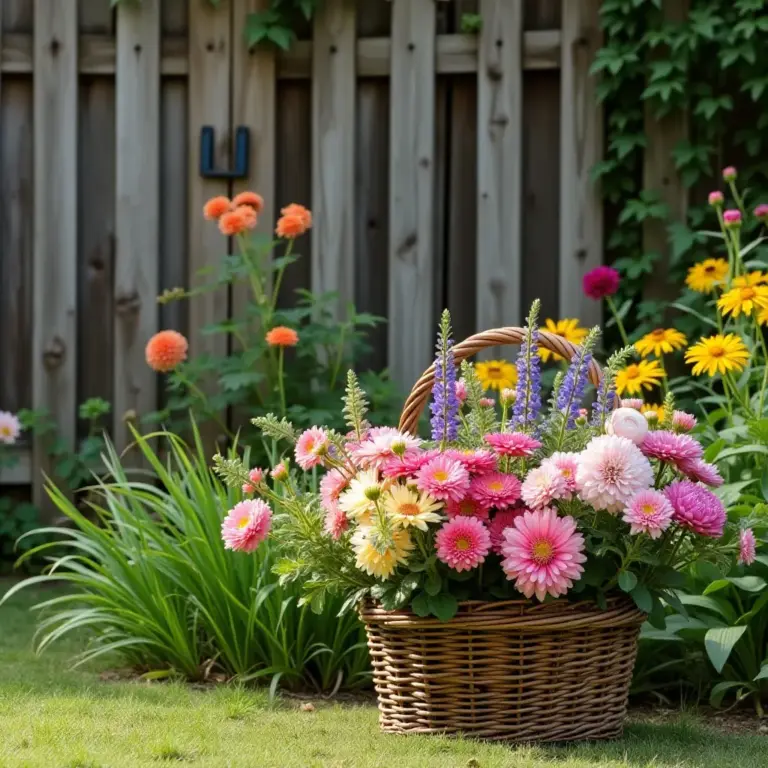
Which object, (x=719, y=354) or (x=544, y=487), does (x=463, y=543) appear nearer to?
(x=544, y=487)

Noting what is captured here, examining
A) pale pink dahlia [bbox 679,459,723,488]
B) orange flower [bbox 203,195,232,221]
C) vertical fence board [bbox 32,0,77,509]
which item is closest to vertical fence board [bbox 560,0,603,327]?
orange flower [bbox 203,195,232,221]

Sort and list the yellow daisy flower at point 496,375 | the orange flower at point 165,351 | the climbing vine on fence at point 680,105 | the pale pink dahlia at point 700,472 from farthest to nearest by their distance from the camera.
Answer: the climbing vine on fence at point 680,105 → the orange flower at point 165,351 → the yellow daisy flower at point 496,375 → the pale pink dahlia at point 700,472

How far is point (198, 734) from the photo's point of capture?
243 centimetres

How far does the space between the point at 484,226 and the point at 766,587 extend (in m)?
2.09

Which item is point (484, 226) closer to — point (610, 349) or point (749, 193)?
point (610, 349)

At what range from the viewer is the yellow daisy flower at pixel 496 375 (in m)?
3.80

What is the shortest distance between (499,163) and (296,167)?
774 mm

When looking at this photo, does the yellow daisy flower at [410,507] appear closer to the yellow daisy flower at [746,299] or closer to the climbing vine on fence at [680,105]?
the yellow daisy flower at [746,299]

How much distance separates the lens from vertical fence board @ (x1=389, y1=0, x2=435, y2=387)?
15.1 ft

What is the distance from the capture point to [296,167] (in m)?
4.83

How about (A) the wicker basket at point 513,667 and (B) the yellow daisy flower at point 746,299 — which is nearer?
(A) the wicker basket at point 513,667

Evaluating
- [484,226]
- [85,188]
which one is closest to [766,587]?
[484,226]

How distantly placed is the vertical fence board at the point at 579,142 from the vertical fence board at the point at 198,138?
1221 mm

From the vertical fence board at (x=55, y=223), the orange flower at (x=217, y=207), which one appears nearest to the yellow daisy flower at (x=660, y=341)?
the orange flower at (x=217, y=207)
